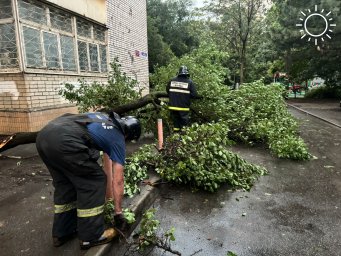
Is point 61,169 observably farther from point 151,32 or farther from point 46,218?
point 151,32

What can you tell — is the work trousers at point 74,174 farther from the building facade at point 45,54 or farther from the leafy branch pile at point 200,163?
the building facade at point 45,54

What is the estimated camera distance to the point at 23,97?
7.11m

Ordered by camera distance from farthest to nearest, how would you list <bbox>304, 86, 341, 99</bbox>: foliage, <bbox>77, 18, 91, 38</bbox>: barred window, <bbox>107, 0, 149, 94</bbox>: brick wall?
<bbox>304, 86, 341, 99</bbox>: foliage
<bbox>107, 0, 149, 94</bbox>: brick wall
<bbox>77, 18, 91, 38</bbox>: barred window

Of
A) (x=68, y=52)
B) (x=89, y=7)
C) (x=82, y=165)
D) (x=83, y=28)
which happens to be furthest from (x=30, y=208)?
(x=89, y=7)

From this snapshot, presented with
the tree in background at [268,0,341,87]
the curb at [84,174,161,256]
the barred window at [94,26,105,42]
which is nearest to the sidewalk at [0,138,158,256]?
the curb at [84,174,161,256]

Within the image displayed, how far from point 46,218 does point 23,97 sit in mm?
4475

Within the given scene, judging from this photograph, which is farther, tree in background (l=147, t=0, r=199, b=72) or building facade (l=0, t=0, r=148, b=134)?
tree in background (l=147, t=0, r=199, b=72)

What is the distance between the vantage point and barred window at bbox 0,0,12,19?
693 cm

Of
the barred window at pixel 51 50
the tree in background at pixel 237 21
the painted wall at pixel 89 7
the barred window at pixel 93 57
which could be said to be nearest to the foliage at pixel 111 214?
the barred window at pixel 51 50

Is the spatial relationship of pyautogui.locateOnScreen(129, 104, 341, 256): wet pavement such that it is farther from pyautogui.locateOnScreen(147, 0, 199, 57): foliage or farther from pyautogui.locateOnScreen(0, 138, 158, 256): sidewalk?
pyautogui.locateOnScreen(147, 0, 199, 57): foliage

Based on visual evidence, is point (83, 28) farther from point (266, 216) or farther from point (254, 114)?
point (266, 216)

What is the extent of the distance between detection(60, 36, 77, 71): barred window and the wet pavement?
577cm

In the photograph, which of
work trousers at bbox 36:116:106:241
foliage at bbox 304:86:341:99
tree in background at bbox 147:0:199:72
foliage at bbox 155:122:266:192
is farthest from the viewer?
tree in background at bbox 147:0:199:72

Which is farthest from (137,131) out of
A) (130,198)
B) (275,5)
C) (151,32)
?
(275,5)
